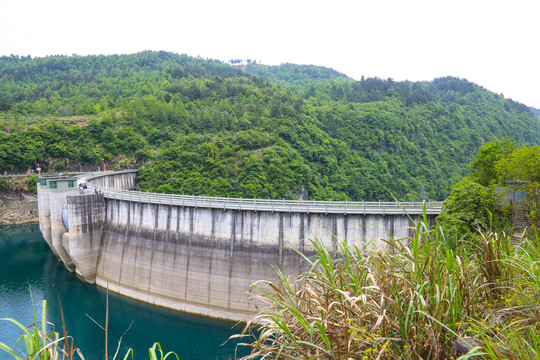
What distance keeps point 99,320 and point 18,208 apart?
149ft

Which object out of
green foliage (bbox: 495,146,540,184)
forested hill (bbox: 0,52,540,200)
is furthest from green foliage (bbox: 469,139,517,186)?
forested hill (bbox: 0,52,540,200)

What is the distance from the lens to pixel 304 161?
70.2 m

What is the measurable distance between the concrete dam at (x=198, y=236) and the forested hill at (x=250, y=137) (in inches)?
865

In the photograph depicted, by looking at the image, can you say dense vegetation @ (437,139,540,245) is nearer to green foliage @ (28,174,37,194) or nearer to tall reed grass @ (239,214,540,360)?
tall reed grass @ (239,214,540,360)

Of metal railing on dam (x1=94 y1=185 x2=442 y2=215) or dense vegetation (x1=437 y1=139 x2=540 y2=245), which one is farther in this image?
metal railing on dam (x1=94 y1=185 x2=442 y2=215)

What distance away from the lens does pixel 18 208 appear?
6444 centimetres

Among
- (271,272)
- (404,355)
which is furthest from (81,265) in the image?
(404,355)

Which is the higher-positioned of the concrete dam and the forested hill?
the forested hill

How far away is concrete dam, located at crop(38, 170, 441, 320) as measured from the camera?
97.7 ft

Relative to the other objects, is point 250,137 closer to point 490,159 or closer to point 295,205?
point 295,205

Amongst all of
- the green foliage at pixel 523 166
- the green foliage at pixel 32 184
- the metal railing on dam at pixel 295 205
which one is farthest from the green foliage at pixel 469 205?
the green foliage at pixel 32 184

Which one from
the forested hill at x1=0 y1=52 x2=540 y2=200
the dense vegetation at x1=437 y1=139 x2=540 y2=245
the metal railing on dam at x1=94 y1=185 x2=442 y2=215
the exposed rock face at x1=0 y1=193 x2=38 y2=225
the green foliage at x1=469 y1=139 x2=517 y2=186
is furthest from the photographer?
the forested hill at x1=0 y1=52 x2=540 y2=200

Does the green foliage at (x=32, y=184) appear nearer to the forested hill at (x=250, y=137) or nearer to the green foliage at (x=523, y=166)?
the forested hill at (x=250, y=137)

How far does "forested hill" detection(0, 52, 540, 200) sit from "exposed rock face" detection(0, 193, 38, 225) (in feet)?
18.8
